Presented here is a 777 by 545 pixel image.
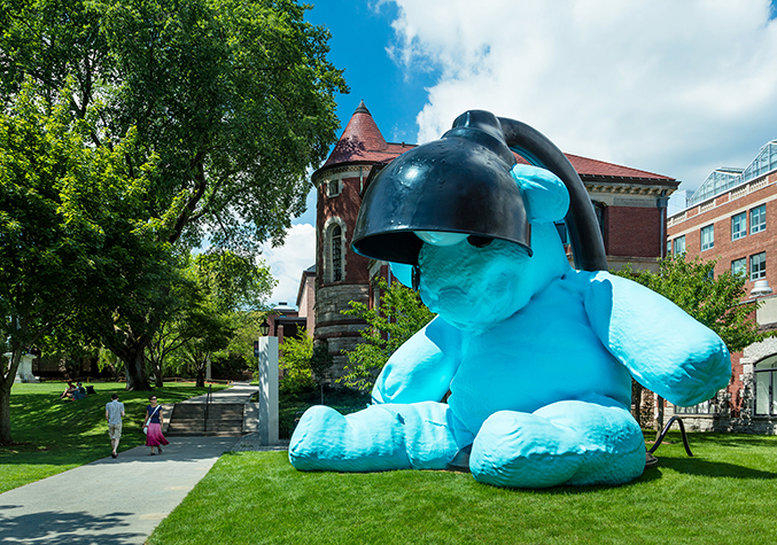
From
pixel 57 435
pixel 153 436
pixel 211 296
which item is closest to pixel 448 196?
pixel 153 436

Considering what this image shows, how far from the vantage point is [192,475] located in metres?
7.69

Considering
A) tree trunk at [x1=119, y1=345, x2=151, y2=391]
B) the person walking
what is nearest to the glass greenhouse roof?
tree trunk at [x1=119, y1=345, x2=151, y2=391]

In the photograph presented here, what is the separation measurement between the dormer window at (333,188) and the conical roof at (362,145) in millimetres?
854

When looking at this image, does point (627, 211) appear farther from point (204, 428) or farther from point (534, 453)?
point (534, 453)

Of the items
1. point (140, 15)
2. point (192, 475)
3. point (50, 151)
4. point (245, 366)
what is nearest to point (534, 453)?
point (192, 475)

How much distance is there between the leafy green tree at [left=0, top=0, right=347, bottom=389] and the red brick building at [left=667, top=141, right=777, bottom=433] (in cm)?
1267

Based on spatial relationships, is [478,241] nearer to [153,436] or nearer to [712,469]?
[712,469]

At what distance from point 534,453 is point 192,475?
18.0ft

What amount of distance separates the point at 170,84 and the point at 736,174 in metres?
39.9

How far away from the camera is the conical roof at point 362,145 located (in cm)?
2916

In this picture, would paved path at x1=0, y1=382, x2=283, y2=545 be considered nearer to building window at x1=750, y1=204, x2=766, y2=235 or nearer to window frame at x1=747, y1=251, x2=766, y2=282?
window frame at x1=747, y1=251, x2=766, y2=282

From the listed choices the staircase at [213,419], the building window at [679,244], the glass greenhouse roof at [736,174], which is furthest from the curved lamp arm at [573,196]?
the building window at [679,244]

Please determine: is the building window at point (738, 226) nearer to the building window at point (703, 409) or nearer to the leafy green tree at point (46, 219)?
the building window at point (703, 409)

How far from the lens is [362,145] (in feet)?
99.0
